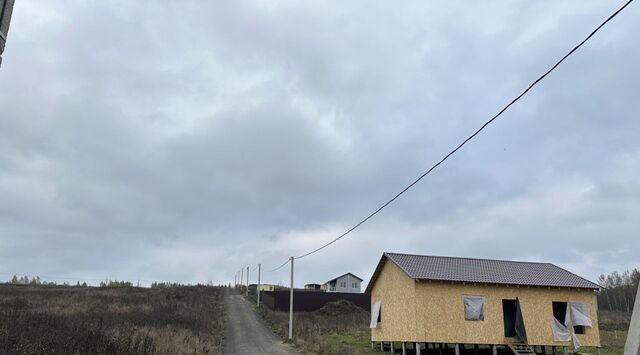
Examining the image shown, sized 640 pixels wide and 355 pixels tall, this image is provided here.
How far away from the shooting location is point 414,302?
23578 millimetres

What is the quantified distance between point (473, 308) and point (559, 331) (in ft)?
16.0

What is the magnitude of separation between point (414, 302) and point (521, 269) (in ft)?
26.1

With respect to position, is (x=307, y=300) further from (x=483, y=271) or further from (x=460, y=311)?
(x=460, y=311)

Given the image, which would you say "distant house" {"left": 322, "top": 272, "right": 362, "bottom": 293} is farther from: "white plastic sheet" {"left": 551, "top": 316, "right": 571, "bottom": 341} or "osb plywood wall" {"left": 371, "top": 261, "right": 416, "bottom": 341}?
"white plastic sheet" {"left": 551, "top": 316, "right": 571, "bottom": 341}

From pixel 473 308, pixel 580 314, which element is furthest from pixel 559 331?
pixel 473 308

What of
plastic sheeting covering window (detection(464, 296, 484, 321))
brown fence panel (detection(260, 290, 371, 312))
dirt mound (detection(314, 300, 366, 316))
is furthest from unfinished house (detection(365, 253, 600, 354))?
brown fence panel (detection(260, 290, 371, 312))

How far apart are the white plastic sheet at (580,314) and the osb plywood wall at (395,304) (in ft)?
28.5

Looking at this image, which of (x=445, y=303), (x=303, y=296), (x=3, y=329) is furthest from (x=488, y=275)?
(x=303, y=296)

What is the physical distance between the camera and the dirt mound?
158ft

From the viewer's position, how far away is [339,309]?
48812 mm

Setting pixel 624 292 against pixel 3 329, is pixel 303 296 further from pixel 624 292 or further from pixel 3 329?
pixel 624 292

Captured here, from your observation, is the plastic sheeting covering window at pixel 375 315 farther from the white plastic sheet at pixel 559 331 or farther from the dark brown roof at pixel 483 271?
the white plastic sheet at pixel 559 331

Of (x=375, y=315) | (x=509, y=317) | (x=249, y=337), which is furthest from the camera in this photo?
(x=249, y=337)

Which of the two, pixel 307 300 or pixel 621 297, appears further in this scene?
pixel 621 297
